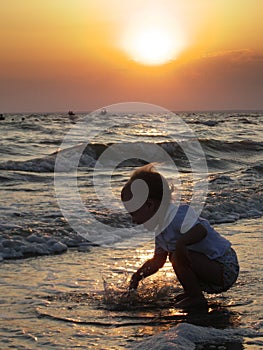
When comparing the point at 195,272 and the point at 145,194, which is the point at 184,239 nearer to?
the point at 195,272

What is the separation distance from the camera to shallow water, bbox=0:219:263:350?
3.94 meters

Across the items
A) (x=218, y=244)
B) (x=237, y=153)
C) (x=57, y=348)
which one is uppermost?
(x=237, y=153)

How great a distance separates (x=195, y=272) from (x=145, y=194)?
0.74m

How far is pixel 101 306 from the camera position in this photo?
15.4ft

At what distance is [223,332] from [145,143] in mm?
21705

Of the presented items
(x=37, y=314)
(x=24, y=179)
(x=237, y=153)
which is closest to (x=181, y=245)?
(x=37, y=314)

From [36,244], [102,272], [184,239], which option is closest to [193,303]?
[184,239]

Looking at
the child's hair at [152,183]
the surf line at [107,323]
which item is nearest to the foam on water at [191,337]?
the surf line at [107,323]

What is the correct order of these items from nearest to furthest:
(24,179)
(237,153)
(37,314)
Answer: (37,314)
(24,179)
(237,153)

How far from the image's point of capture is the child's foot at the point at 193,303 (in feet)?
15.0

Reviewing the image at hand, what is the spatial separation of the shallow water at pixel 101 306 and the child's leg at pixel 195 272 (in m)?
0.17

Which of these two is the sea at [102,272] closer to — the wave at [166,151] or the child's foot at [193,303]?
the child's foot at [193,303]

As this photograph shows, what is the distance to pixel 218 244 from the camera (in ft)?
15.5

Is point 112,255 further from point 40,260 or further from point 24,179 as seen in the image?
point 24,179
